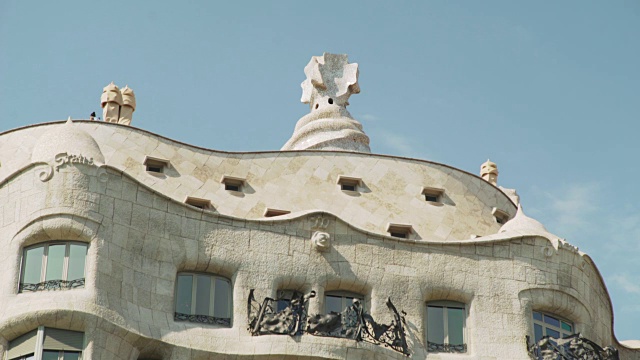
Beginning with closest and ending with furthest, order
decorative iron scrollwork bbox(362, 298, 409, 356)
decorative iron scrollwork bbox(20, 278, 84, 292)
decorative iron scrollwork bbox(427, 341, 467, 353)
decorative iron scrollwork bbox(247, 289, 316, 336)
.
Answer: decorative iron scrollwork bbox(20, 278, 84, 292)
decorative iron scrollwork bbox(247, 289, 316, 336)
decorative iron scrollwork bbox(362, 298, 409, 356)
decorative iron scrollwork bbox(427, 341, 467, 353)

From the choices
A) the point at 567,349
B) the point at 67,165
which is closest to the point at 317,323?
the point at 567,349

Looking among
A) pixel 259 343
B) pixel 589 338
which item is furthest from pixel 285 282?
pixel 589 338

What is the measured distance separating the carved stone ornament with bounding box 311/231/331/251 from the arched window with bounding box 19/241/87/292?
5586 mm

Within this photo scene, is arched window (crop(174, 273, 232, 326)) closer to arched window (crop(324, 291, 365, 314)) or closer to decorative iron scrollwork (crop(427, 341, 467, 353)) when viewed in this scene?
arched window (crop(324, 291, 365, 314))

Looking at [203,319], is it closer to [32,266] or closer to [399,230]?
[32,266]

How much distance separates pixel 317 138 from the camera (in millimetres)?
44062

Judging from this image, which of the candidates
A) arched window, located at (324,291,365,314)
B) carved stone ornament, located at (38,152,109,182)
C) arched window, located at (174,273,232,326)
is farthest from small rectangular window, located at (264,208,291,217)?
carved stone ornament, located at (38,152,109,182)

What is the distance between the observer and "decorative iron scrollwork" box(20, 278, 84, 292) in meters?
35.6

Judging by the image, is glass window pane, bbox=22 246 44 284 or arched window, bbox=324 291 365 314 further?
arched window, bbox=324 291 365 314

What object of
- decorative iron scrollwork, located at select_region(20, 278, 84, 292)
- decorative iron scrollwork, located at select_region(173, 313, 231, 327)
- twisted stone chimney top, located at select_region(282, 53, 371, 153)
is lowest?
decorative iron scrollwork, located at select_region(173, 313, 231, 327)

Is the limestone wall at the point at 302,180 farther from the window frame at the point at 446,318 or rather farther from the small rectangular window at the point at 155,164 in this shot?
the window frame at the point at 446,318

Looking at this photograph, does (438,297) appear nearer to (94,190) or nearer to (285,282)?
(285,282)

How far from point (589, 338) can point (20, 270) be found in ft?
46.3

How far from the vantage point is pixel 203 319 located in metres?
37.0
